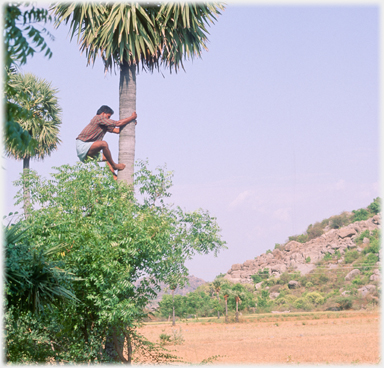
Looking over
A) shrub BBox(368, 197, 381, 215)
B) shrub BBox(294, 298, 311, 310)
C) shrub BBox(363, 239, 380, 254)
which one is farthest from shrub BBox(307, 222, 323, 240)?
shrub BBox(294, 298, 311, 310)

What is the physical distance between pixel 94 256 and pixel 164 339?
64.6 feet

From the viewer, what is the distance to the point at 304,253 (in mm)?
113250

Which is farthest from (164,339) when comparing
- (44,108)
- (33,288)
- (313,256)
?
(313,256)

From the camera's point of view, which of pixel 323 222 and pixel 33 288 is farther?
pixel 323 222

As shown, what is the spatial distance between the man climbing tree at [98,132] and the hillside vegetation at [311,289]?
125 feet

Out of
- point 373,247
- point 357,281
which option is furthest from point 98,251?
point 373,247

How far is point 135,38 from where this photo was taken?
15.1 meters

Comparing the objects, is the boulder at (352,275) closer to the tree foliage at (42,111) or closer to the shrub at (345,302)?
the shrub at (345,302)

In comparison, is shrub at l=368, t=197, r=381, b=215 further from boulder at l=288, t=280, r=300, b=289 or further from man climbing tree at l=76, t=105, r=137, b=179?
man climbing tree at l=76, t=105, r=137, b=179

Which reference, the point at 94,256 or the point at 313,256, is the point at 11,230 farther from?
the point at 313,256

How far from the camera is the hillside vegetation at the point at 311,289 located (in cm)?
6169

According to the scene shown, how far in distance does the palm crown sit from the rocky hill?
86171 millimetres

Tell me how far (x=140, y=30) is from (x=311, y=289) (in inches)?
3023

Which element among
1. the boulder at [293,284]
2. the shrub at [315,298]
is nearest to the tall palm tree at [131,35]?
the shrub at [315,298]
